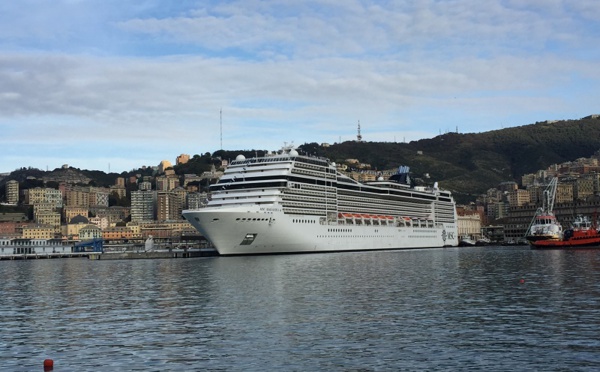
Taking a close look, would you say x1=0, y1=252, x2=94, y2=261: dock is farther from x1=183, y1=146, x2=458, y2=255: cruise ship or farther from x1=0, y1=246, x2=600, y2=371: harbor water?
x1=0, y1=246, x2=600, y2=371: harbor water

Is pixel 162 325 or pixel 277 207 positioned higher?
pixel 277 207

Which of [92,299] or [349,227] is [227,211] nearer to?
[349,227]

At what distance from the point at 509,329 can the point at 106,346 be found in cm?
1557

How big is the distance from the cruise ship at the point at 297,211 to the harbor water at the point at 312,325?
38213 mm

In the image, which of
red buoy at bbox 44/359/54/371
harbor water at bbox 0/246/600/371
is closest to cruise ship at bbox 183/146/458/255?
harbor water at bbox 0/246/600/371

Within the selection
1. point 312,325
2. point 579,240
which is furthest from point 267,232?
point 312,325

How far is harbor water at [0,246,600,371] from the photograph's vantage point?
2470 cm

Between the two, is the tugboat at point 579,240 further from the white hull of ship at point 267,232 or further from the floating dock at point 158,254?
the floating dock at point 158,254

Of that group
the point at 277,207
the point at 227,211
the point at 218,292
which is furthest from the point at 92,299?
the point at 277,207

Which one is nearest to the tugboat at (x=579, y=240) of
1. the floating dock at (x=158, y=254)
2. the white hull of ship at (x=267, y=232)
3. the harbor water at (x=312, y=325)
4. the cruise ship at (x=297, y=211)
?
the cruise ship at (x=297, y=211)

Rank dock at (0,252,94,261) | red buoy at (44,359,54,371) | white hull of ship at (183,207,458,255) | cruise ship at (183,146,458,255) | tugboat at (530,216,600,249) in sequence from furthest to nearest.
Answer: dock at (0,252,94,261), tugboat at (530,216,600,249), cruise ship at (183,146,458,255), white hull of ship at (183,207,458,255), red buoy at (44,359,54,371)

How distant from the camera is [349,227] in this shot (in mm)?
112188

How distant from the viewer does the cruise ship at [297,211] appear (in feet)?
302

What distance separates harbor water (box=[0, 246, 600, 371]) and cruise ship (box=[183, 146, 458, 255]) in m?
38.2
